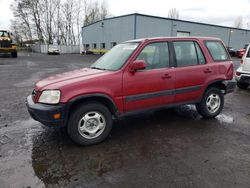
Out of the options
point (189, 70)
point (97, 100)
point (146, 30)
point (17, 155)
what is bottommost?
point (17, 155)

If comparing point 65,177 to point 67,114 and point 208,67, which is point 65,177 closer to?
point 67,114

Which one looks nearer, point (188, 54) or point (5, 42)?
point (188, 54)

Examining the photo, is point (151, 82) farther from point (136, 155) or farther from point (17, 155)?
point (17, 155)

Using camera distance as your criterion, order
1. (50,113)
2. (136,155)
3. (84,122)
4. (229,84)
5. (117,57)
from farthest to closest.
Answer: (229,84)
(117,57)
(84,122)
(136,155)
(50,113)

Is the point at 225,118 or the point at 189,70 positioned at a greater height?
the point at 189,70

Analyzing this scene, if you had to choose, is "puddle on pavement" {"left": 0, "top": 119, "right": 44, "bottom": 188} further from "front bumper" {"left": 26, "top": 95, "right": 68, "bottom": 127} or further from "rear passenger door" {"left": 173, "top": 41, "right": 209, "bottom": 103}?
"rear passenger door" {"left": 173, "top": 41, "right": 209, "bottom": 103}

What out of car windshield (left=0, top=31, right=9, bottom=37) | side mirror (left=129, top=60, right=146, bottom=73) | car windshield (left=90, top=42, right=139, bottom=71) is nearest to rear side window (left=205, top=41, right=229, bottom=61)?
car windshield (left=90, top=42, right=139, bottom=71)

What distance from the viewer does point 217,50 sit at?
4.59 meters

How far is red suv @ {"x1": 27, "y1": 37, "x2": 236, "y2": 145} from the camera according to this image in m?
3.07

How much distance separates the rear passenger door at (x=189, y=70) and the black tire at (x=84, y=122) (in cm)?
162

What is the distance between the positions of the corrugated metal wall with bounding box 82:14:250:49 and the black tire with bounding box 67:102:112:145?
24734mm

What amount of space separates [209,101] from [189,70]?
1067 millimetres

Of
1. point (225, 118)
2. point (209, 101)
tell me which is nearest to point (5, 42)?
point (209, 101)

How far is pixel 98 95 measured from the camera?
3178 mm
